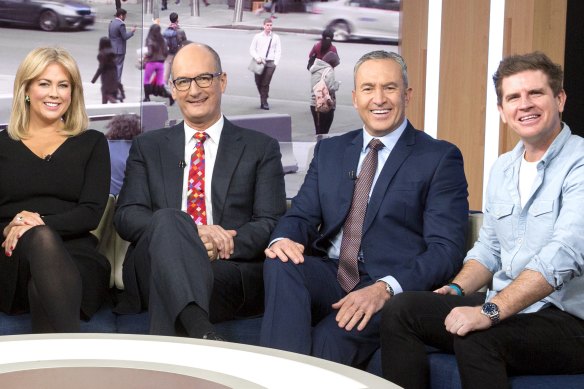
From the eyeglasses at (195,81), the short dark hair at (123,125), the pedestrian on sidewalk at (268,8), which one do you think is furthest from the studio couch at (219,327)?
the pedestrian on sidewalk at (268,8)

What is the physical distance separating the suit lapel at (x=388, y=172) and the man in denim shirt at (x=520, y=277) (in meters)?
0.34

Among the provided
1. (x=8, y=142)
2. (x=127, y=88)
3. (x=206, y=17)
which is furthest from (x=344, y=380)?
(x=206, y=17)

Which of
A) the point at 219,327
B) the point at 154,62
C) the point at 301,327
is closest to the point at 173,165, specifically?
the point at 219,327

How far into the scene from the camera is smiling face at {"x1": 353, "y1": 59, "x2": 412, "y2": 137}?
2.85 m

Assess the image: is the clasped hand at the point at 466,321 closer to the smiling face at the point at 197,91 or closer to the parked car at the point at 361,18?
the smiling face at the point at 197,91

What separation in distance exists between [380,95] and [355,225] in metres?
0.41

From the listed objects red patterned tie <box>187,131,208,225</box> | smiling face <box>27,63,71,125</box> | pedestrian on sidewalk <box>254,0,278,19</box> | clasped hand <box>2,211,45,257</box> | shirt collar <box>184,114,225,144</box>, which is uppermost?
pedestrian on sidewalk <box>254,0,278,19</box>

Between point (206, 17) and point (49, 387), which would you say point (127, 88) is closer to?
point (206, 17)

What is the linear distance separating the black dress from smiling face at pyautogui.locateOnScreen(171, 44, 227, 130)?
0.31 metres

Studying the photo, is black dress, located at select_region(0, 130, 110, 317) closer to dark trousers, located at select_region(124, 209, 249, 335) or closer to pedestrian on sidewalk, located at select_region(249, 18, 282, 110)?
dark trousers, located at select_region(124, 209, 249, 335)

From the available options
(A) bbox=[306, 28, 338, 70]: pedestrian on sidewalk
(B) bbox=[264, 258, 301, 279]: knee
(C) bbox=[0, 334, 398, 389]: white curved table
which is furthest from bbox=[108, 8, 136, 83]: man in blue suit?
(C) bbox=[0, 334, 398, 389]: white curved table

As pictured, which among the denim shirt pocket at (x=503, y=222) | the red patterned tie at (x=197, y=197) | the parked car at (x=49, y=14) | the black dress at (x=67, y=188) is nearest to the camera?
the denim shirt pocket at (x=503, y=222)

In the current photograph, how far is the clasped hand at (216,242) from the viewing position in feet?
9.23

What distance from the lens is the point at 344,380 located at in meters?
1.59
